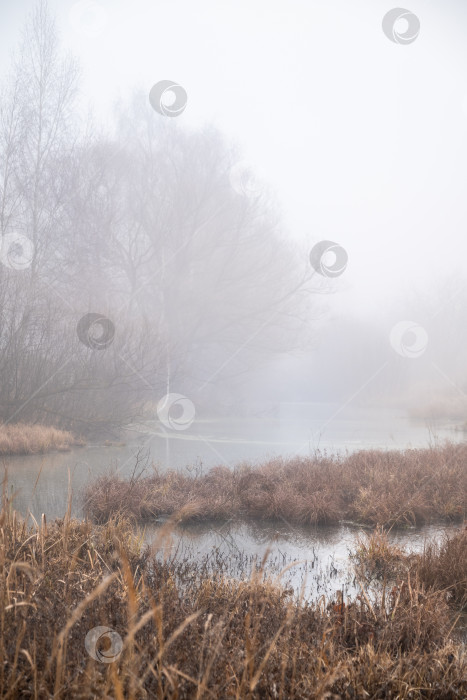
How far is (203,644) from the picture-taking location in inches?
87.4

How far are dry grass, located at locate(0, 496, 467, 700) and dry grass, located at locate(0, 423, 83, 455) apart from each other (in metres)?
8.56

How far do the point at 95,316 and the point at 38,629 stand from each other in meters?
12.8

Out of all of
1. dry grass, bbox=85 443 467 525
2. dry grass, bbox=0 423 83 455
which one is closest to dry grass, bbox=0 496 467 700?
dry grass, bbox=85 443 467 525

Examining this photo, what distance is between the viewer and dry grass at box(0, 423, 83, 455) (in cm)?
1230

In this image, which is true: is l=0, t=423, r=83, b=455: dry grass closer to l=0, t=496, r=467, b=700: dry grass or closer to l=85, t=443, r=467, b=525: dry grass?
l=85, t=443, r=467, b=525: dry grass

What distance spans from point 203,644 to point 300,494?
672cm

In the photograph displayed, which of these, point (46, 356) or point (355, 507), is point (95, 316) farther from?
point (355, 507)

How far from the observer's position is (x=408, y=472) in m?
9.98

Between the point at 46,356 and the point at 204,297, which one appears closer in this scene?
the point at 46,356

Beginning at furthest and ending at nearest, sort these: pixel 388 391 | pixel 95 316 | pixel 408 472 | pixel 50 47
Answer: pixel 388 391 < pixel 50 47 < pixel 95 316 < pixel 408 472

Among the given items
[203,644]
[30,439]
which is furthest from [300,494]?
[30,439]

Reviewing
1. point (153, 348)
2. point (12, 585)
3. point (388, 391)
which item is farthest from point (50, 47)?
point (388, 391)

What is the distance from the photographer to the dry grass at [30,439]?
12305 millimetres

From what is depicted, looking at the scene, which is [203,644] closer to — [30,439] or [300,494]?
[300,494]
